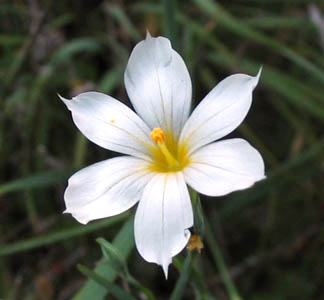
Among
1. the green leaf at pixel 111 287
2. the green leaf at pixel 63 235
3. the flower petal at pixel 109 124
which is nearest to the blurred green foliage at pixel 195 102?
the green leaf at pixel 63 235

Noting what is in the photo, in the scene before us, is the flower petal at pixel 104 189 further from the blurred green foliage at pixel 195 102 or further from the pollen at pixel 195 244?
the blurred green foliage at pixel 195 102

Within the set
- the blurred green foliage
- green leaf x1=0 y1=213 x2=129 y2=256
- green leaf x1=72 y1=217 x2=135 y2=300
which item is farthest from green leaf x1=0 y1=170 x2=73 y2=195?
green leaf x1=72 y1=217 x2=135 y2=300

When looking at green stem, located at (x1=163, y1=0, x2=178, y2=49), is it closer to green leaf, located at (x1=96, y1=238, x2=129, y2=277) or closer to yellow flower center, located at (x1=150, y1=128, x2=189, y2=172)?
yellow flower center, located at (x1=150, y1=128, x2=189, y2=172)

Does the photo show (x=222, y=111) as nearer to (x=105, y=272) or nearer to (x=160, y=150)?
(x=160, y=150)

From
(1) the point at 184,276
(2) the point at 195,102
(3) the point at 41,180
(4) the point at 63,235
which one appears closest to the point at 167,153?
(1) the point at 184,276

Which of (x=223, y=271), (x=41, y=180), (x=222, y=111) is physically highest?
(x=222, y=111)

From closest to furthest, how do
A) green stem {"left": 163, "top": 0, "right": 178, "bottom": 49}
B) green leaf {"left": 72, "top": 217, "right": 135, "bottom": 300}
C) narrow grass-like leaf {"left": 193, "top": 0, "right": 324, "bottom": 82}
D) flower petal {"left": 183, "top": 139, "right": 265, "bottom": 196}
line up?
flower petal {"left": 183, "top": 139, "right": 265, "bottom": 196} → green leaf {"left": 72, "top": 217, "right": 135, "bottom": 300} → green stem {"left": 163, "top": 0, "right": 178, "bottom": 49} → narrow grass-like leaf {"left": 193, "top": 0, "right": 324, "bottom": 82}
